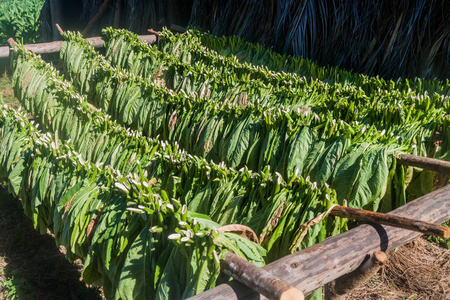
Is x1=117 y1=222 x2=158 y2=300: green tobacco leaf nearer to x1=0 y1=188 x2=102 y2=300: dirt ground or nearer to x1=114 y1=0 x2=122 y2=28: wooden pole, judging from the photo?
x1=0 y1=188 x2=102 y2=300: dirt ground

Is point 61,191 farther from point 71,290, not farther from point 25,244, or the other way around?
point 25,244

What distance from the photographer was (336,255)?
169cm

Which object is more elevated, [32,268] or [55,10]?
[55,10]

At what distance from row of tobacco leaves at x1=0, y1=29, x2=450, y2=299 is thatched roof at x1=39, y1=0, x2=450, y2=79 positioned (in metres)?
0.77

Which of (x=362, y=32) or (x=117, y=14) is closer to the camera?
(x=362, y=32)

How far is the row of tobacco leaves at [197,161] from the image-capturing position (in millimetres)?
1874

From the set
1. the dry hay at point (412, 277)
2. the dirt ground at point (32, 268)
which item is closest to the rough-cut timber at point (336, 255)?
the dry hay at point (412, 277)

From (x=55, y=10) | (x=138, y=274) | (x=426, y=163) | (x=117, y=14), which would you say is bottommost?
(x=138, y=274)

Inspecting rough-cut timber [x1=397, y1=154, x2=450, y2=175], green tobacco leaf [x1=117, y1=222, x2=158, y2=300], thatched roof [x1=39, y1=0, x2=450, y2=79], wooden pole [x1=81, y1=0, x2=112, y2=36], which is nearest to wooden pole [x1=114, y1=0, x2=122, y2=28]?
wooden pole [x1=81, y1=0, x2=112, y2=36]

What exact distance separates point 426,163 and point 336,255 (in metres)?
1.06

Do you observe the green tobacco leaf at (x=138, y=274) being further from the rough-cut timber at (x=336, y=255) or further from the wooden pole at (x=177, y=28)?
the wooden pole at (x=177, y=28)

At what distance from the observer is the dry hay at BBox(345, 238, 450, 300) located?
3.14 metres

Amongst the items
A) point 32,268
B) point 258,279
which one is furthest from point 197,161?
point 32,268

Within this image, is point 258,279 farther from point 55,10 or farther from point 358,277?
point 55,10
